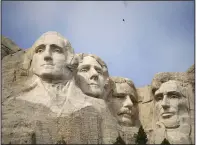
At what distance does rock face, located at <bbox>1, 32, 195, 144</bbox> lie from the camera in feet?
58.6

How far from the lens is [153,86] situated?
66.1 feet

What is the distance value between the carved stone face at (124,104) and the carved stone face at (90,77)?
0.55m

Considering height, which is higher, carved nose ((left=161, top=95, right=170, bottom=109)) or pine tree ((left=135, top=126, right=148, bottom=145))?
carved nose ((left=161, top=95, right=170, bottom=109))

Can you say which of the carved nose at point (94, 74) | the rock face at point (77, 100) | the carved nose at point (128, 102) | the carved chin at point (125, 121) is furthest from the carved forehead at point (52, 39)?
the carved chin at point (125, 121)

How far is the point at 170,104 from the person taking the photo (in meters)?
19.6

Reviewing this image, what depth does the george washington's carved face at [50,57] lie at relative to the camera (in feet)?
61.1

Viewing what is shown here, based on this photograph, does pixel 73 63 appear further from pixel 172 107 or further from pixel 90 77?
pixel 172 107

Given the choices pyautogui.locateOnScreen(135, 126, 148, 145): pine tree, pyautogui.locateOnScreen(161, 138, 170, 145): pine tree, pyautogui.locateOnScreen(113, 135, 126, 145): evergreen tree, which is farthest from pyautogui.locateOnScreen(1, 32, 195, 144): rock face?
pyautogui.locateOnScreen(161, 138, 170, 145): pine tree

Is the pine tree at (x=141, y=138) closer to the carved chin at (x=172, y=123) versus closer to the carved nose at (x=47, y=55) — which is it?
the carved chin at (x=172, y=123)

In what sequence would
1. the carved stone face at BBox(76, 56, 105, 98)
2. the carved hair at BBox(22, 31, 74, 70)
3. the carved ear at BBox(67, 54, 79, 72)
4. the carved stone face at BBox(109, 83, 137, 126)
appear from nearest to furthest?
the carved ear at BBox(67, 54, 79, 72) → the carved hair at BBox(22, 31, 74, 70) → the carved stone face at BBox(76, 56, 105, 98) → the carved stone face at BBox(109, 83, 137, 126)

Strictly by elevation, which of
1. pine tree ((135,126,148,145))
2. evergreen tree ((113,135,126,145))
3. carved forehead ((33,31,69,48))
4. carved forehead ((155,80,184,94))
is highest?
carved forehead ((33,31,69,48))

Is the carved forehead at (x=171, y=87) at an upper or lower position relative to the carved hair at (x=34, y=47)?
lower

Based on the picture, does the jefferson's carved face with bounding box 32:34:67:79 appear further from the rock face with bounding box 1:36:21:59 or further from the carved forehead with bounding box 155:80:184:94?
the carved forehead with bounding box 155:80:184:94

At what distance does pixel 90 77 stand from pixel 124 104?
106 centimetres
